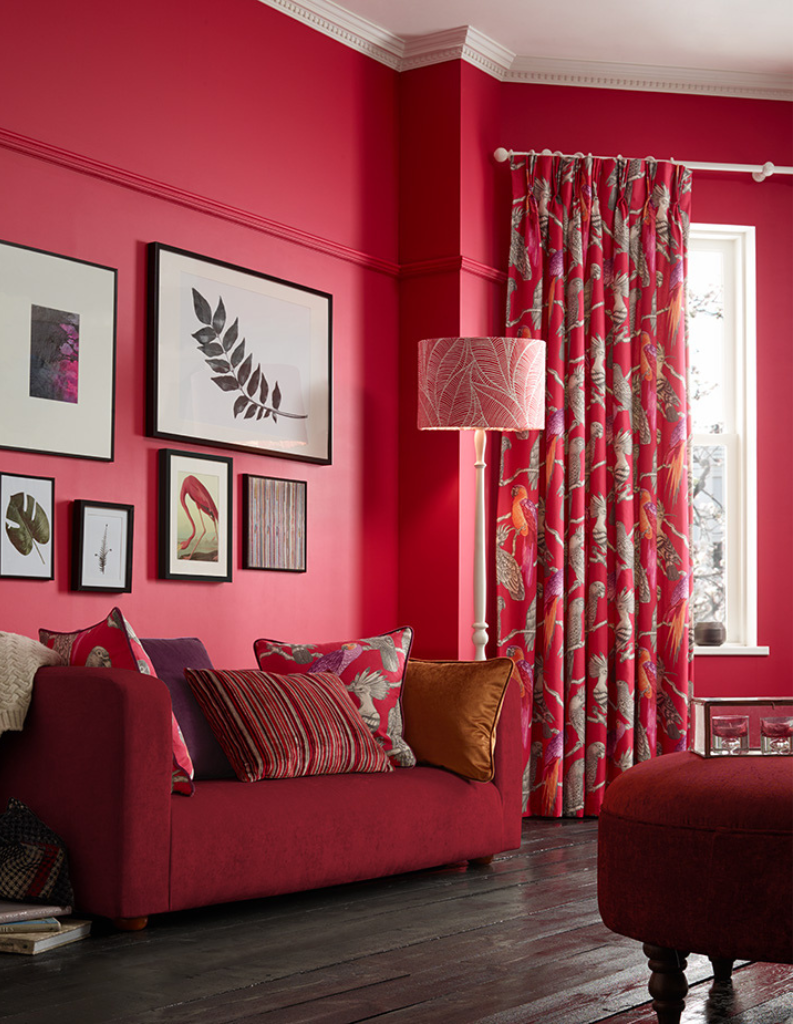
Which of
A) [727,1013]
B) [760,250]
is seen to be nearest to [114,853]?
[727,1013]

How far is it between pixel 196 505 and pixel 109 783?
5.27 ft

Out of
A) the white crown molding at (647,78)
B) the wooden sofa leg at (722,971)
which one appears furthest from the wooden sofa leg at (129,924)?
the white crown molding at (647,78)

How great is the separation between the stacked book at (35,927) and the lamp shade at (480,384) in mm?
2480

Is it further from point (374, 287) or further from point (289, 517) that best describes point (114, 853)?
point (374, 287)

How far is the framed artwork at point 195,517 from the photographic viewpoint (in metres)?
4.38

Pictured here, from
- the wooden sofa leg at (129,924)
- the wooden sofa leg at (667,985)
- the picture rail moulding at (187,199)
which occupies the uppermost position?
the picture rail moulding at (187,199)

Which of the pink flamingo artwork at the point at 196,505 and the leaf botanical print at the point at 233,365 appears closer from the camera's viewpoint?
the pink flamingo artwork at the point at 196,505

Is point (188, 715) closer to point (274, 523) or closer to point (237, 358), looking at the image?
point (274, 523)

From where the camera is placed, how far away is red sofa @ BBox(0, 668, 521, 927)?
3051 millimetres

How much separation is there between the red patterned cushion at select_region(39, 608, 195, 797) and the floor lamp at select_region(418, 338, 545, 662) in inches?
72.4

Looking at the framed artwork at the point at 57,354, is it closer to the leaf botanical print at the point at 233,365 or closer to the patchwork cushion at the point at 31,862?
the leaf botanical print at the point at 233,365

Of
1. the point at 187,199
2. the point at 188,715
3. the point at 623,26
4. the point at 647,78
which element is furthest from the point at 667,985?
the point at 647,78

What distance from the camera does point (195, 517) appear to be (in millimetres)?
4508

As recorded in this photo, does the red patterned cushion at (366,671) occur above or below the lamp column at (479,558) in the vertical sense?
below
